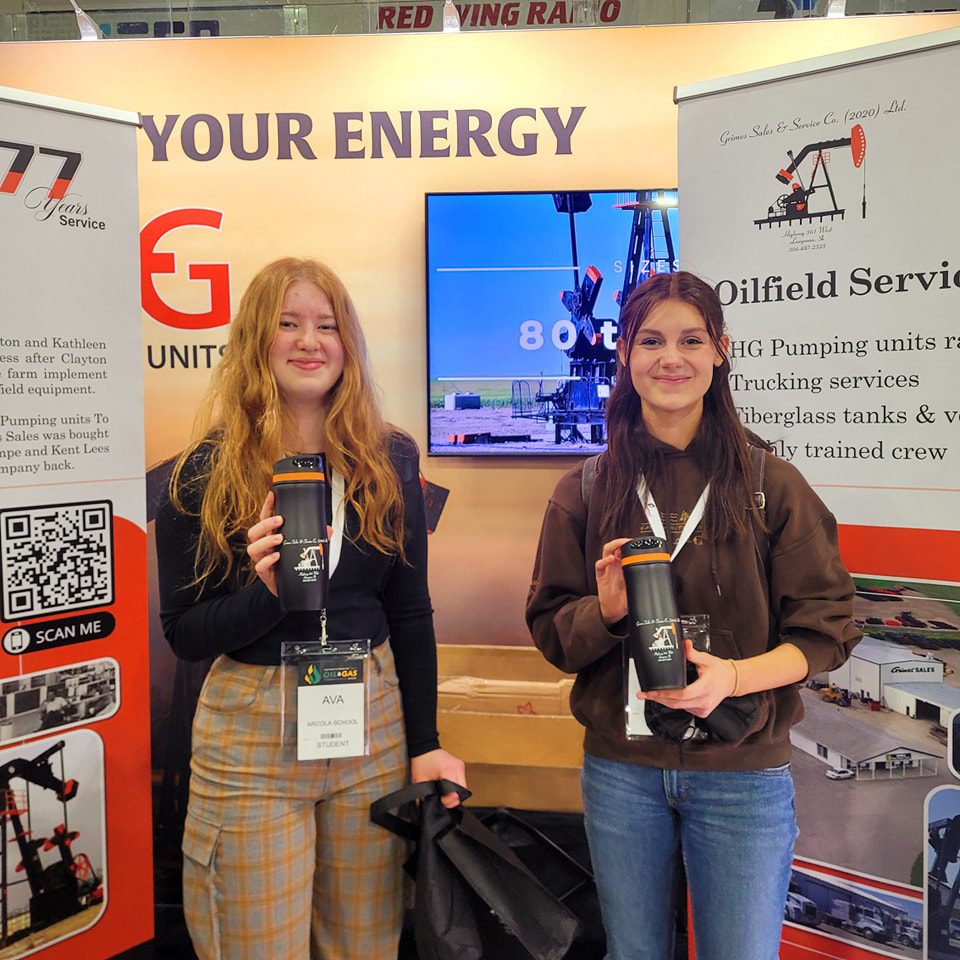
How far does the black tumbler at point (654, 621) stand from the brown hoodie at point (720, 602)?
5.1 inches

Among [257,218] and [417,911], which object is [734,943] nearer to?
[417,911]

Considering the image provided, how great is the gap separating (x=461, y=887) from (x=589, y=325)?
2.00 m

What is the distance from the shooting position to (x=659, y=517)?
1397 mm

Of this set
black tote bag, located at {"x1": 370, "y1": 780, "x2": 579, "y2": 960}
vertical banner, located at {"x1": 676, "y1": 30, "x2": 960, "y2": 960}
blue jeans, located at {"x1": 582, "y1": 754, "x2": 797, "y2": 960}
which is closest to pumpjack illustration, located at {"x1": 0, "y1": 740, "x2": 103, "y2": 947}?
black tote bag, located at {"x1": 370, "y1": 780, "x2": 579, "y2": 960}

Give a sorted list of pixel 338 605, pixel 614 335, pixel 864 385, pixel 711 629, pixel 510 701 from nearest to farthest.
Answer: pixel 711 629
pixel 338 605
pixel 864 385
pixel 614 335
pixel 510 701

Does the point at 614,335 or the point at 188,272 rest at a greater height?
the point at 188,272

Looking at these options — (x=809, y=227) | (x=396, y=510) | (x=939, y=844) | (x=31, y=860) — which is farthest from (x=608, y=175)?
(x=31, y=860)

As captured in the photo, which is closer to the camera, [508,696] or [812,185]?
[812,185]

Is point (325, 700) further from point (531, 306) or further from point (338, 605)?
point (531, 306)

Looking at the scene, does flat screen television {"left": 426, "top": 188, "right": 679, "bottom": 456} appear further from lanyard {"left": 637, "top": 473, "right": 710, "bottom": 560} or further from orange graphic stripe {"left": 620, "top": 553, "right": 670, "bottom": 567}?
orange graphic stripe {"left": 620, "top": 553, "right": 670, "bottom": 567}

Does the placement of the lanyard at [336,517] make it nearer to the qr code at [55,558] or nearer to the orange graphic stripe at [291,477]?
the orange graphic stripe at [291,477]

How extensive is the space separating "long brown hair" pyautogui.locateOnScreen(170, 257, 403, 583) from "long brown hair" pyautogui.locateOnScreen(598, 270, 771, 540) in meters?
0.43

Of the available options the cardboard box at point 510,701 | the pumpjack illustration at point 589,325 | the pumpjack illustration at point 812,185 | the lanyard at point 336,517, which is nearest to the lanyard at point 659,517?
the lanyard at point 336,517

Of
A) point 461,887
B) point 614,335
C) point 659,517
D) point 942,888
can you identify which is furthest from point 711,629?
point 614,335
